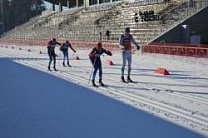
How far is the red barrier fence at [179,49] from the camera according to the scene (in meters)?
20.6

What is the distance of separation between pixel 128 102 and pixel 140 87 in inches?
91.7

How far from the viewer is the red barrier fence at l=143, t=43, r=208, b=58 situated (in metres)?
20.6

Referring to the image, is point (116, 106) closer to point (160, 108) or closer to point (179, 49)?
point (160, 108)

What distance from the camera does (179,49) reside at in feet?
73.0

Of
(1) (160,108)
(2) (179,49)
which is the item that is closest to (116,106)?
(1) (160,108)

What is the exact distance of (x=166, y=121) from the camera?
7105 millimetres

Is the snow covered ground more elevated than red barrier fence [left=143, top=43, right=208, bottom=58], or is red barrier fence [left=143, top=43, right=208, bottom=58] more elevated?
red barrier fence [left=143, top=43, right=208, bottom=58]

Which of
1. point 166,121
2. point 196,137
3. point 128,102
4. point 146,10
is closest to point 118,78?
point 128,102

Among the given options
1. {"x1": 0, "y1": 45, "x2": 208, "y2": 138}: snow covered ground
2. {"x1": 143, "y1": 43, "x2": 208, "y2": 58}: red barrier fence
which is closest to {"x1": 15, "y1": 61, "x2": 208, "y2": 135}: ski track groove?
{"x1": 0, "y1": 45, "x2": 208, "y2": 138}: snow covered ground

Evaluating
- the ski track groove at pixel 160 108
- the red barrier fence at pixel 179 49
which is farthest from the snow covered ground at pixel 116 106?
the red barrier fence at pixel 179 49

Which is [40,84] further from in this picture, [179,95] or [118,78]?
[179,95]

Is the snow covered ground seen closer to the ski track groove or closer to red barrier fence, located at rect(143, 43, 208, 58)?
the ski track groove

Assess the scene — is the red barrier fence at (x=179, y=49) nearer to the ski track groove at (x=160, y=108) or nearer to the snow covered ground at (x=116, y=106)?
the snow covered ground at (x=116, y=106)

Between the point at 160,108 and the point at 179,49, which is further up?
the point at 179,49
